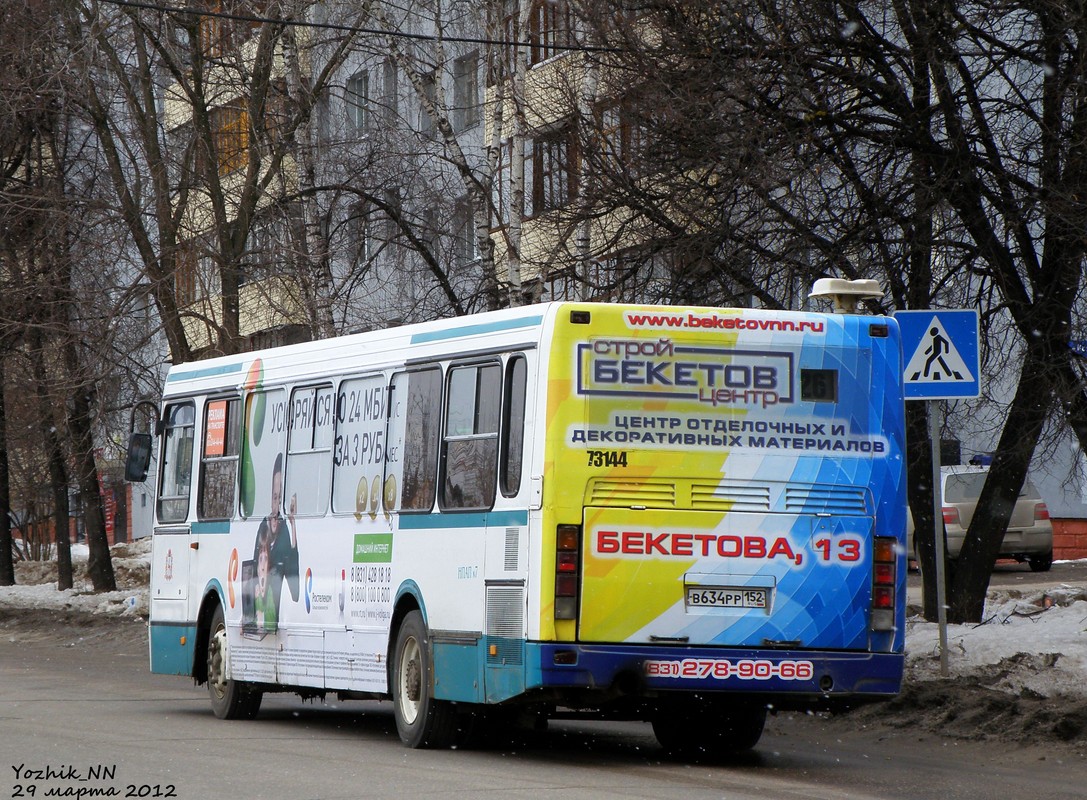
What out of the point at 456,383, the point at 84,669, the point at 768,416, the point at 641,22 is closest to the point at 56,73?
the point at 84,669

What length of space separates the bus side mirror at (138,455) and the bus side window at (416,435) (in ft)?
13.6

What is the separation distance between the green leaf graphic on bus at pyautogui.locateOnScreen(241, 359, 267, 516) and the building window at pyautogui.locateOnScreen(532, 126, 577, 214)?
4.36 meters

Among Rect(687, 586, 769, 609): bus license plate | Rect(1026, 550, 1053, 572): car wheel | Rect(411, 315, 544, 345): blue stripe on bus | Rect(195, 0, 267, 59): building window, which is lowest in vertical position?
Rect(687, 586, 769, 609): bus license plate

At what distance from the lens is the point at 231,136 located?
2734 centimetres

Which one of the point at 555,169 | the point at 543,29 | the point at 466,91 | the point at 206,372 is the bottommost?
the point at 206,372

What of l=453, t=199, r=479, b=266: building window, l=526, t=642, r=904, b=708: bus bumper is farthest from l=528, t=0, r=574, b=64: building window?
l=526, t=642, r=904, b=708: bus bumper

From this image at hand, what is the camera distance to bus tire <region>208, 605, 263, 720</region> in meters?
14.4

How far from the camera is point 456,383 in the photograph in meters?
11.4

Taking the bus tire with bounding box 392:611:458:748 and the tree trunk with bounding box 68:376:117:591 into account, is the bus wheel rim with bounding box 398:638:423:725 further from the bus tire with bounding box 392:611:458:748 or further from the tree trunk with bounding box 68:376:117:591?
the tree trunk with bounding box 68:376:117:591

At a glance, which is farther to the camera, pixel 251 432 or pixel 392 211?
pixel 392 211

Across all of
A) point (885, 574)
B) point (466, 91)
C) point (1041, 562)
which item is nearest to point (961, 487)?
point (1041, 562)

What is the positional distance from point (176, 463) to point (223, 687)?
2.30 meters

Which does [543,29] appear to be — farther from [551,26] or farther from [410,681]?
[410,681]

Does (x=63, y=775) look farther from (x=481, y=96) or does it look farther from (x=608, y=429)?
(x=481, y=96)
